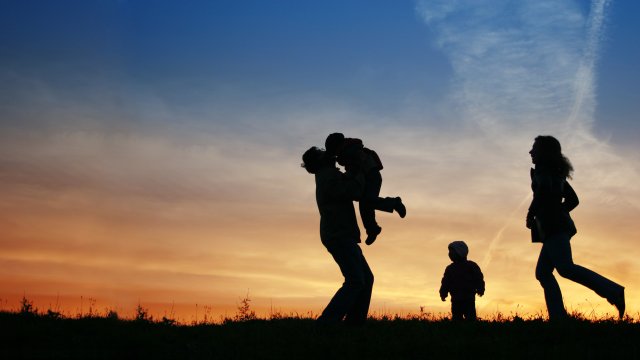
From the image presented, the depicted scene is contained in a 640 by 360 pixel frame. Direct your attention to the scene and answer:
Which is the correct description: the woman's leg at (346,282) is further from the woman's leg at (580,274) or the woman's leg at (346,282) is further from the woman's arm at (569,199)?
the woman's arm at (569,199)

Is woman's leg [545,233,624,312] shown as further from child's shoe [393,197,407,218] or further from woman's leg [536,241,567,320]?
child's shoe [393,197,407,218]

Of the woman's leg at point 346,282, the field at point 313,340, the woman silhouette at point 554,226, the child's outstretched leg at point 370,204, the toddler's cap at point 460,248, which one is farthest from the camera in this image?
the toddler's cap at point 460,248

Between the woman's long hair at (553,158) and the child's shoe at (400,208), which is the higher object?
the woman's long hair at (553,158)

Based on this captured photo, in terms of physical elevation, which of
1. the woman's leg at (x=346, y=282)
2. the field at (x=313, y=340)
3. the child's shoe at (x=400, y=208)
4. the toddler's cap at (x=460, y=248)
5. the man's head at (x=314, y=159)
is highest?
the man's head at (x=314, y=159)

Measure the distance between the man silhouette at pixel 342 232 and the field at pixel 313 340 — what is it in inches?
17.3

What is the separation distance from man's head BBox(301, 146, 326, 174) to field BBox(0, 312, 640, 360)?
7.94 feet

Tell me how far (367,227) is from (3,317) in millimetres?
6244

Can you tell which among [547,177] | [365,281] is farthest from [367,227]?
[547,177]

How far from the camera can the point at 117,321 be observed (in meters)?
11.9

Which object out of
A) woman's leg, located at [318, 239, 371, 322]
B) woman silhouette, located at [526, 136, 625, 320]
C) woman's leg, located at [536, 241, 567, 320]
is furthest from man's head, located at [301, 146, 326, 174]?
woman's leg, located at [536, 241, 567, 320]

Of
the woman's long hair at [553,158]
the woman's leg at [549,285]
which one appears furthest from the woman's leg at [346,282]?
the woman's long hair at [553,158]

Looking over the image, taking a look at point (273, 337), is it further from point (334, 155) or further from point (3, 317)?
point (3, 317)

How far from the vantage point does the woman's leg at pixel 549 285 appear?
11242 millimetres

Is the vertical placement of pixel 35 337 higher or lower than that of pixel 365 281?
lower
